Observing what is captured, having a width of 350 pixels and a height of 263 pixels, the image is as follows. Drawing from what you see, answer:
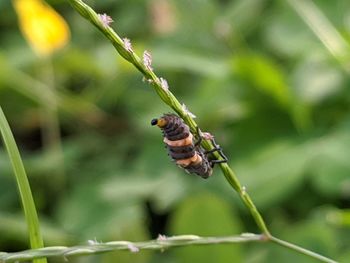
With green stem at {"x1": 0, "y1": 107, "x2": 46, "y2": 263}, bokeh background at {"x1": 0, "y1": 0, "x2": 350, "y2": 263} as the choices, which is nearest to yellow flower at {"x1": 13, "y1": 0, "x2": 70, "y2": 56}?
bokeh background at {"x1": 0, "y1": 0, "x2": 350, "y2": 263}

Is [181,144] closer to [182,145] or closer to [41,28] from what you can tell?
[182,145]

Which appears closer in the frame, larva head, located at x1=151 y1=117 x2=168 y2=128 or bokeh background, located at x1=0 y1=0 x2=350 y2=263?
larva head, located at x1=151 y1=117 x2=168 y2=128

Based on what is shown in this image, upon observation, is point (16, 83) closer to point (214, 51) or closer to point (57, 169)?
point (57, 169)

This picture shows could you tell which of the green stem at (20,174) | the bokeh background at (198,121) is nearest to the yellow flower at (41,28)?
the bokeh background at (198,121)

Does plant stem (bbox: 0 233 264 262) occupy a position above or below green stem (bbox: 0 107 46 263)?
below

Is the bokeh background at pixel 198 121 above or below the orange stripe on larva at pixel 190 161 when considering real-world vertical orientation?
above

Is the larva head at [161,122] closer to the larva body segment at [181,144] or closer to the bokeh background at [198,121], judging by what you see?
the larva body segment at [181,144]

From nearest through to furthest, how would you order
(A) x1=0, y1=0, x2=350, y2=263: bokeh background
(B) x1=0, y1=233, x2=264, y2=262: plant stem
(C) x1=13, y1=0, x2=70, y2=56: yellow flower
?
(B) x1=0, y1=233, x2=264, y2=262: plant stem < (A) x1=0, y1=0, x2=350, y2=263: bokeh background < (C) x1=13, y1=0, x2=70, y2=56: yellow flower

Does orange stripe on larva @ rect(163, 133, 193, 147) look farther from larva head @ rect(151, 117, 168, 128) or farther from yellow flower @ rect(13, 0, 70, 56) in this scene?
yellow flower @ rect(13, 0, 70, 56)
